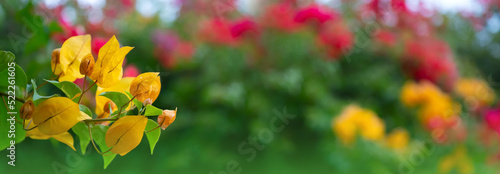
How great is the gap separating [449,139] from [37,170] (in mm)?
1315

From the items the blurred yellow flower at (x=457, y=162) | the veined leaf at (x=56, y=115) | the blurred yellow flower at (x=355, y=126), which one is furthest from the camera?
the blurred yellow flower at (x=457, y=162)

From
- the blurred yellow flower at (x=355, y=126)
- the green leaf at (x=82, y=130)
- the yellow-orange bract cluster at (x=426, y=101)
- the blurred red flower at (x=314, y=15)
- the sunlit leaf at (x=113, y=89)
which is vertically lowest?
the green leaf at (x=82, y=130)

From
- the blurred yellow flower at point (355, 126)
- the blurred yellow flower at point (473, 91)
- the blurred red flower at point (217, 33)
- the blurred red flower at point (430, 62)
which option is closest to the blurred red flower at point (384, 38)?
the blurred red flower at point (430, 62)

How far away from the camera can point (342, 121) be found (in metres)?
1.33

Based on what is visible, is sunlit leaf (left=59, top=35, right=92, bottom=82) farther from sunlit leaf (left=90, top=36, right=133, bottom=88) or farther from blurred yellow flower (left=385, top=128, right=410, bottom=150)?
blurred yellow flower (left=385, top=128, right=410, bottom=150)

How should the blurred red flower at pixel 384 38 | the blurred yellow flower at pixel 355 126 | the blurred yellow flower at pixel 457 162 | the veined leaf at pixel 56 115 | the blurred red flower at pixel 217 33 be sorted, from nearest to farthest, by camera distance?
the veined leaf at pixel 56 115, the blurred yellow flower at pixel 355 126, the blurred red flower at pixel 217 33, the blurred yellow flower at pixel 457 162, the blurred red flower at pixel 384 38

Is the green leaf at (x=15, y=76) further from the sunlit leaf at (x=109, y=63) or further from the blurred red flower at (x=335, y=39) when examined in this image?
the blurred red flower at (x=335, y=39)

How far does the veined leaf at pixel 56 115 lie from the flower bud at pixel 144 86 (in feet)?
0.09

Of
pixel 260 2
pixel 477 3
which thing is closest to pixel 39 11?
pixel 260 2

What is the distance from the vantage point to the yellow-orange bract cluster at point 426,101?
1.56 m

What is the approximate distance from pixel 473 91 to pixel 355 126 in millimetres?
775

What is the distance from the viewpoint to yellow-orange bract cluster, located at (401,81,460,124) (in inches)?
61.6

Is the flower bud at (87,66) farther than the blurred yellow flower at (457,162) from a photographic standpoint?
No

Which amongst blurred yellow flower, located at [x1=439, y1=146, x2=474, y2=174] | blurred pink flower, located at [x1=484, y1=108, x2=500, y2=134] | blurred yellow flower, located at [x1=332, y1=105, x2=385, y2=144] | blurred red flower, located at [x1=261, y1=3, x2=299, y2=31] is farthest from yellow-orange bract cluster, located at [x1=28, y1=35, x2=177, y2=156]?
blurred pink flower, located at [x1=484, y1=108, x2=500, y2=134]
